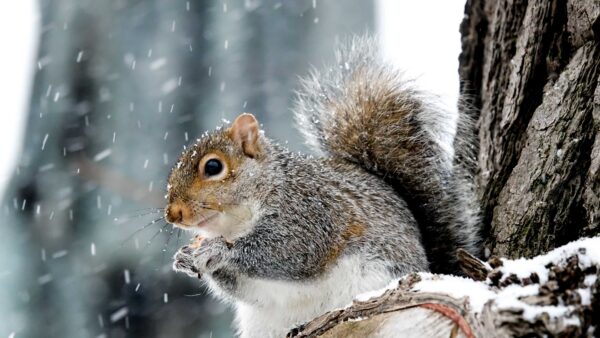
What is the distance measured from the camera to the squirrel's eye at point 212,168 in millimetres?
1531

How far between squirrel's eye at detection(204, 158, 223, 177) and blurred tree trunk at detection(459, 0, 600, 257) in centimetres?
49

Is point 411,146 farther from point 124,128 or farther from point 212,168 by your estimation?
point 124,128

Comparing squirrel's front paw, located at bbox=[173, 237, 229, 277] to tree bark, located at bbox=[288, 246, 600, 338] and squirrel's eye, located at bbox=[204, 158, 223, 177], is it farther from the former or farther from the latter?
tree bark, located at bbox=[288, 246, 600, 338]

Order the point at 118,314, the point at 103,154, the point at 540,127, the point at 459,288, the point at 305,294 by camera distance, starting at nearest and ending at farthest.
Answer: the point at 459,288, the point at 540,127, the point at 305,294, the point at 118,314, the point at 103,154

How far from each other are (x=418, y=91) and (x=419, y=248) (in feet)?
1.11

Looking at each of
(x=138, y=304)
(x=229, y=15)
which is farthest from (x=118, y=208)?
(x=229, y=15)

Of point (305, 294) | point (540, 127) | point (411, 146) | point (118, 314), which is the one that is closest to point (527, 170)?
point (540, 127)

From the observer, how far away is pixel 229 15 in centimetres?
244

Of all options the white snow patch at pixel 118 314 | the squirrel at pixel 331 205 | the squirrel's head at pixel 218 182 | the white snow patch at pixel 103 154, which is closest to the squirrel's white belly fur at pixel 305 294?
the squirrel at pixel 331 205

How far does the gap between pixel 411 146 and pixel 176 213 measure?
1.64 ft

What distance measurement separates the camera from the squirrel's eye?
153 cm

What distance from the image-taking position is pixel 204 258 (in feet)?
4.95

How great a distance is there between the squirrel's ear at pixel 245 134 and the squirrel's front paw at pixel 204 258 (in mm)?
193

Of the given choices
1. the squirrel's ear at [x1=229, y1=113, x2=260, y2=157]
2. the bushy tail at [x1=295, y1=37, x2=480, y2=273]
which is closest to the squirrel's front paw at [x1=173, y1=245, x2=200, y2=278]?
the squirrel's ear at [x1=229, y1=113, x2=260, y2=157]
